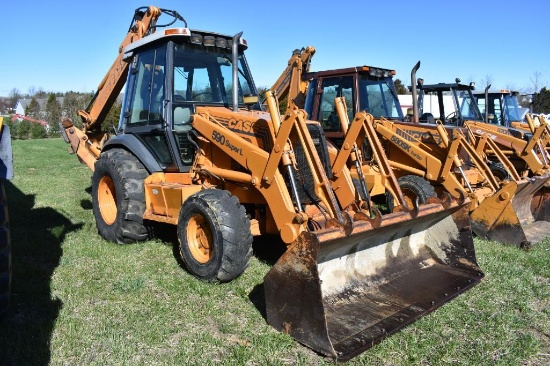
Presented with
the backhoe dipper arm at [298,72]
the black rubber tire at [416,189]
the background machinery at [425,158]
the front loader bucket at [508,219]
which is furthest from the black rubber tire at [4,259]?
the backhoe dipper arm at [298,72]

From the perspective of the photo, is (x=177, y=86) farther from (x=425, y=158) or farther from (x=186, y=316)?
(x=425, y=158)

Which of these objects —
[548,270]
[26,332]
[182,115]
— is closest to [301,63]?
[182,115]

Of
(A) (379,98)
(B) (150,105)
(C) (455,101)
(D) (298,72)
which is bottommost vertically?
(B) (150,105)

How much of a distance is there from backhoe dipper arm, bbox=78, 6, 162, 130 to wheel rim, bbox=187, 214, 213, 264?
3462 mm

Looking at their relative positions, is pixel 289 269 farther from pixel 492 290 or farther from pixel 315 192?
pixel 492 290

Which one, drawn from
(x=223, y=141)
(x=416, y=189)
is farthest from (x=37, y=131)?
(x=223, y=141)

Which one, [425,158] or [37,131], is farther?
[37,131]

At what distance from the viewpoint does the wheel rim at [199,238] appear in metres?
4.85

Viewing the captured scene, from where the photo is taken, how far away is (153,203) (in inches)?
226

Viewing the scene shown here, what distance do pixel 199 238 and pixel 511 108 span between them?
38.0ft

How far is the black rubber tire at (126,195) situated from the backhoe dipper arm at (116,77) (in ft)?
6.03

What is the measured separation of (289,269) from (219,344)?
2.49 feet

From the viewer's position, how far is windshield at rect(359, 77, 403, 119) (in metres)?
8.10

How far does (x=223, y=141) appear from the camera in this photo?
5102mm
